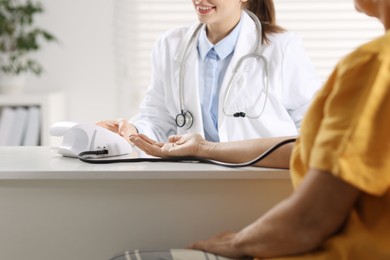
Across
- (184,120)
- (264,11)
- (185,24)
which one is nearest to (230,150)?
(184,120)

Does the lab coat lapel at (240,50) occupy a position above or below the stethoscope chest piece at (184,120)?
above

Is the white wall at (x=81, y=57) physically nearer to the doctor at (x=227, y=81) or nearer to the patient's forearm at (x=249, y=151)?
the doctor at (x=227, y=81)

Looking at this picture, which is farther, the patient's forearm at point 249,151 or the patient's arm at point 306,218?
the patient's forearm at point 249,151

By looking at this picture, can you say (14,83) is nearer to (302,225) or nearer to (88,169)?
(88,169)

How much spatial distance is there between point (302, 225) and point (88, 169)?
0.55 metres

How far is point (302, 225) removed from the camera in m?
1.13

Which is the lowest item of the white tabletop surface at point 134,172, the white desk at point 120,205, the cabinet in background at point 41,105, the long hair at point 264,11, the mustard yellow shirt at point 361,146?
the cabinet in background at point 41,105

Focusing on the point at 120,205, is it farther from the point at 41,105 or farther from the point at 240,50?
the point at 41,105

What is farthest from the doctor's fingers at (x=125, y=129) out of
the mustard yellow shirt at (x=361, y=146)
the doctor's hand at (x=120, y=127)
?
the mustard yellow shirt at (x=361, y=146)

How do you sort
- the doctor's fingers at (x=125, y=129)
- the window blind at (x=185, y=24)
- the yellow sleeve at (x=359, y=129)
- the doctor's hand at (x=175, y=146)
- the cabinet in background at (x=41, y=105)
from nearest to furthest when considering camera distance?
1. the yellow sleeve at (x=359, y=129)
2. the doctor's hand at (x=175, y=146)
3. the doctor's fingers at (x=125, y=129)
4. the cabinet in background at (x=41, y=105)
5. the window blind at (x=185, y=24)

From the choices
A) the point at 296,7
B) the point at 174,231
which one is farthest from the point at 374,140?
the point at 296,7

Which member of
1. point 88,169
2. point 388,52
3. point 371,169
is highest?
point 388,52

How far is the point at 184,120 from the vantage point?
8.21 ft

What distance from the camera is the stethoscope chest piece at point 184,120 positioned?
8.22 ft
